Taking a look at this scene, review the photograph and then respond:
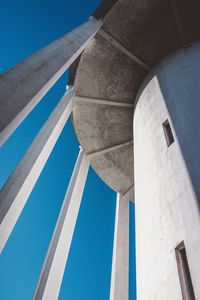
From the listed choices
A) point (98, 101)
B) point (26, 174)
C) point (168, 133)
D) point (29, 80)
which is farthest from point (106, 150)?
point (29, 80)

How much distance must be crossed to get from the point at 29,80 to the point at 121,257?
10.3 m

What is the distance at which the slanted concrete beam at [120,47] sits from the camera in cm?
1280

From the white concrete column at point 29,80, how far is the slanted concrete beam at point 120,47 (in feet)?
11.5

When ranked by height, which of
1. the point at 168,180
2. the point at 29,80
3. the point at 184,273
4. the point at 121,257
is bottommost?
the point at 184,273

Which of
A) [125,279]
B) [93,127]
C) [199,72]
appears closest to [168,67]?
[199,72]

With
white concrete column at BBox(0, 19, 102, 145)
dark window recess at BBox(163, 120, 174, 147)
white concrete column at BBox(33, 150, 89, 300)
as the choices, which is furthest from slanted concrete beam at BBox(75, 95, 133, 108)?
dark window recess at BBox(163, 120, 174, 147)

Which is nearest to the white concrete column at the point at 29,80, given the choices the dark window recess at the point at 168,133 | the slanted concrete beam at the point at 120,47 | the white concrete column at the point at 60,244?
the slanted concrete beam at the point at 120,47

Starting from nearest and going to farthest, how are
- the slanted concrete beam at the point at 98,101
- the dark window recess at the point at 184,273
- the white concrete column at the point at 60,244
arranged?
the dark window recess at the point at 184,273 → the white concrete column at the point at 60,244 → the slanted concrete beam at the point at 98,101

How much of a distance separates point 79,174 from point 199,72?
754cm

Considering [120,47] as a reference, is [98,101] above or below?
below

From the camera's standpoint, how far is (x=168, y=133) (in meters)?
9.11

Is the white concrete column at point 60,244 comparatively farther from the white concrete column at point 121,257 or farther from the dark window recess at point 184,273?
the dark window recess at point 184,273

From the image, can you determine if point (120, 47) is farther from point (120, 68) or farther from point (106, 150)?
point (106, 150)

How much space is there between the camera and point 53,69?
758 cm
